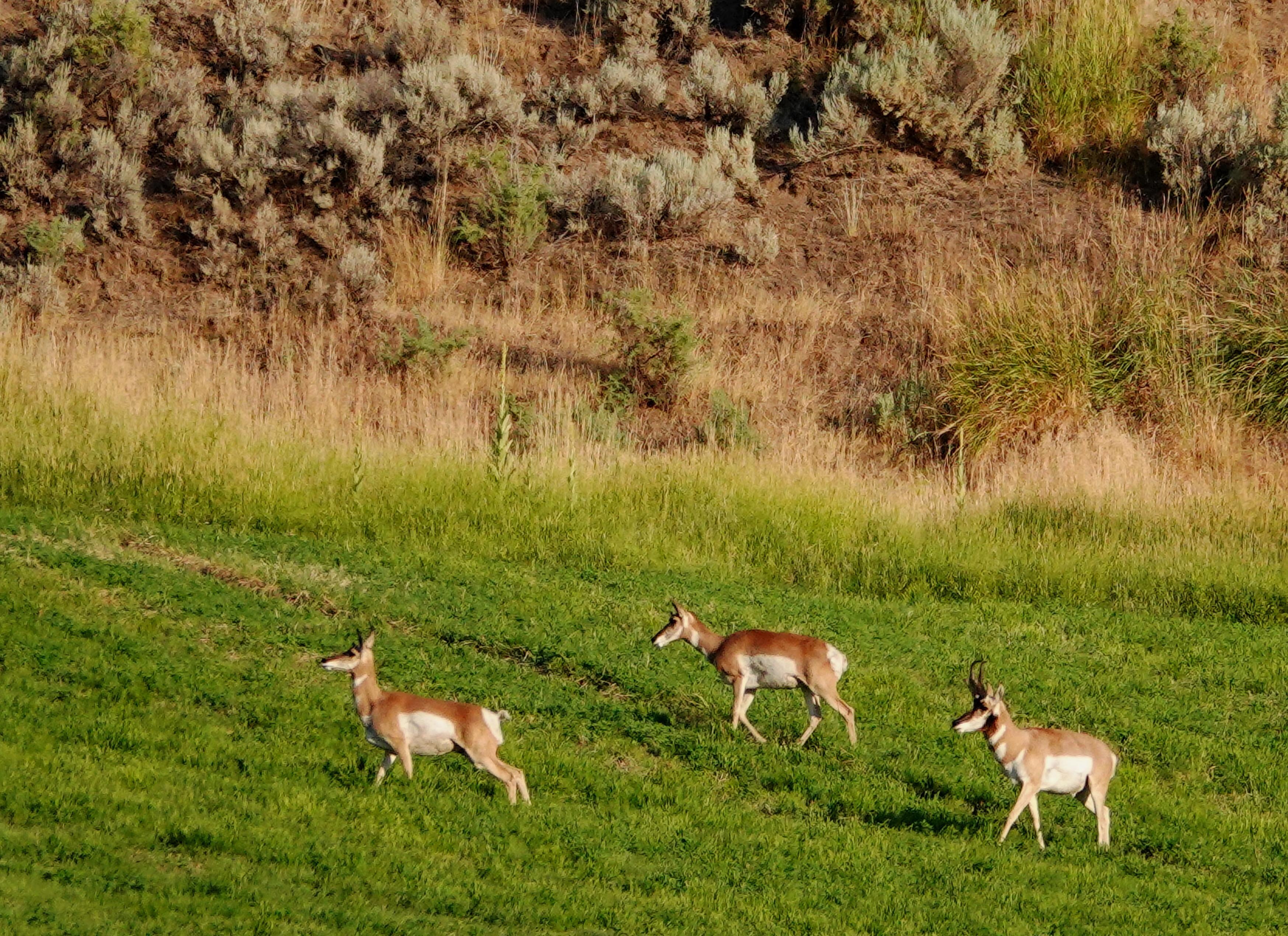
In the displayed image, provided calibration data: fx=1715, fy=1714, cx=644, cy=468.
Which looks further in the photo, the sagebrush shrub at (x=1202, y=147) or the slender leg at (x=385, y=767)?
the sagebrush shrub at (x=1202, y=147)

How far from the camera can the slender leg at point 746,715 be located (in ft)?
37.7

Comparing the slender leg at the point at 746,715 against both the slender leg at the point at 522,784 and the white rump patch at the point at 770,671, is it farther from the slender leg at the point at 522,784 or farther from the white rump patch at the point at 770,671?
the slender leg at the point at 522,784

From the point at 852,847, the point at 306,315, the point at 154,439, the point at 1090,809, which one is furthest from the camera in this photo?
the point at 306,315

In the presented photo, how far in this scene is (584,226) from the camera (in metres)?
28.2

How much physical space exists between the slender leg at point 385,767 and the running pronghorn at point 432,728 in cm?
5

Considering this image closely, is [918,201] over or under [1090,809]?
over

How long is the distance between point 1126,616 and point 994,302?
862 centimetres

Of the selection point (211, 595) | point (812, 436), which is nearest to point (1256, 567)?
point (812, 436)

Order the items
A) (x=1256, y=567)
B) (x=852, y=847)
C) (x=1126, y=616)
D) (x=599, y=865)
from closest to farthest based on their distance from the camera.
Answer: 1. (x=599, y=865)
2. (x=852, y=847)
3. (x=1126, y=616)
4. (x=1256, y=567)

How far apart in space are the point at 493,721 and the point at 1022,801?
9.94 ft

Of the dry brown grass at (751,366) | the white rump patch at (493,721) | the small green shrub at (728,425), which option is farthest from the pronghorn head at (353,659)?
the small green shrub at (728,425)

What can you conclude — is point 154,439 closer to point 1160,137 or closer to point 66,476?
point 66,476

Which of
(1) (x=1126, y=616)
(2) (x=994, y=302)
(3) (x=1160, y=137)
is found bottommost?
(1) (x=1126, y=616)

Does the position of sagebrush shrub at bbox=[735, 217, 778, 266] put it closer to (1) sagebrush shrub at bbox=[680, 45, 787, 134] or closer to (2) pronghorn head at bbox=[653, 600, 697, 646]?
(1) sagebrush shrub at bbox=[680, 45, 787, 134]
